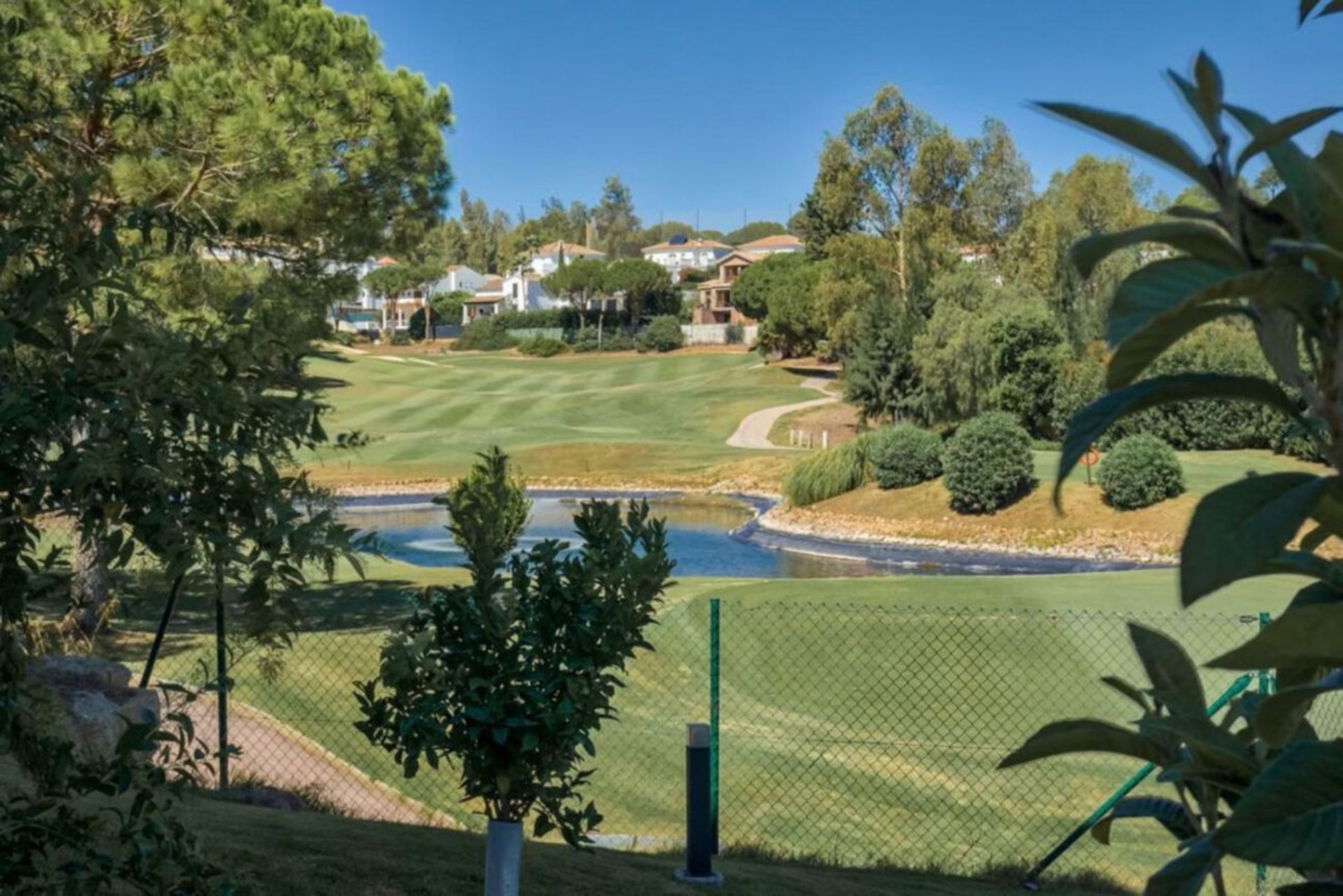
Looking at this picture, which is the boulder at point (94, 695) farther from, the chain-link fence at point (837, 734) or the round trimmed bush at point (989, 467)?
the round trimmed bush at point (989, 467)

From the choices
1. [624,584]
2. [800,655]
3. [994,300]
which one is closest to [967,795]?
[800,655]

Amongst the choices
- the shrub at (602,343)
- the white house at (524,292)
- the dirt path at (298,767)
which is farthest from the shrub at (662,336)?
the dirt path at (298,767)

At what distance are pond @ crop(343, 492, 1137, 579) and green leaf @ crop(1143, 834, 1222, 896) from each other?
16902mm

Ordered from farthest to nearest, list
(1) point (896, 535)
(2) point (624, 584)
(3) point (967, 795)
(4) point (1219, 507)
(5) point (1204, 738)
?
(1) point (896, 535), (3) point (967, 795), (2) point (624, 584), (5) point (1204, 738), (4) point (1219, 507)

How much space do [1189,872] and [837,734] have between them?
8.63 metres

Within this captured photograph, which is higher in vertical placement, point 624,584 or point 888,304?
point 888,304

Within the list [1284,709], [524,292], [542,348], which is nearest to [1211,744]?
[1284,709]

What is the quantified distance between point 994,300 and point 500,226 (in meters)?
121

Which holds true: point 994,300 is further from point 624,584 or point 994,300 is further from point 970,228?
point 624,584

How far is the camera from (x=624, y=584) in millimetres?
4371

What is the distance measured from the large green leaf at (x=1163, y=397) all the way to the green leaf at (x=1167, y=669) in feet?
1.81

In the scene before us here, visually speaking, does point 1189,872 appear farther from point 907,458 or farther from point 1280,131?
point 907,458

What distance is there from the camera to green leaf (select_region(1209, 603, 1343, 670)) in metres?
1.35

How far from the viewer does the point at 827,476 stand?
92.9 feet
